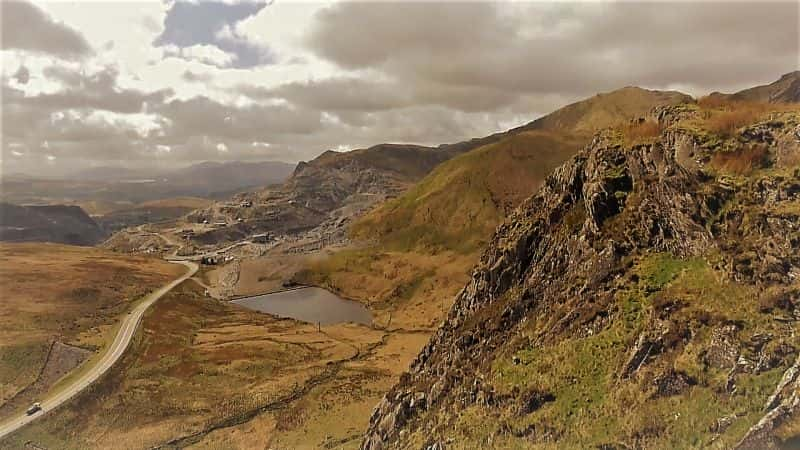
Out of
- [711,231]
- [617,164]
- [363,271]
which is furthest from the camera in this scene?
[363,271]

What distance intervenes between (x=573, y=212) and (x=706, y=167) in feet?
41.2

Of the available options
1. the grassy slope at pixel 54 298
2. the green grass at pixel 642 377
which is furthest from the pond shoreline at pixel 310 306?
the green grass at pixel 642 377

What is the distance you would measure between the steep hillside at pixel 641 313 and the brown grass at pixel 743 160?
10 centimetres

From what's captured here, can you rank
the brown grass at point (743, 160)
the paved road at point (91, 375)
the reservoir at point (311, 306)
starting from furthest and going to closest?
1. the reservoir at point (311, 306)
2. the paved road at point (91, 375)
3. the brown grass at point (743, 160)

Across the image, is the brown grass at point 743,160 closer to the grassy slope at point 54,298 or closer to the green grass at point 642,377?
the green grass at point 642,377

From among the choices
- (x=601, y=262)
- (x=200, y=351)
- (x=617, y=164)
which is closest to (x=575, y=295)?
(x=601, y=262)

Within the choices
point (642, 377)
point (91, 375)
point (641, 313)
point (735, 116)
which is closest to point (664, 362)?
point (642, 377)

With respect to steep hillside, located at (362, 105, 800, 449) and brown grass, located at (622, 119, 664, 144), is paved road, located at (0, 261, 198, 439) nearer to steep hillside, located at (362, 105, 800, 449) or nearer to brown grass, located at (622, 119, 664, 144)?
steep hillside, located at (362, 105, 800, 449)

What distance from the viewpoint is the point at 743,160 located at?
36625 mm

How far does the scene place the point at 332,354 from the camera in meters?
97.6

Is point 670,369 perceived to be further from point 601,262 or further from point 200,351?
point 200,351

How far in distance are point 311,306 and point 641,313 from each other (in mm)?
131254

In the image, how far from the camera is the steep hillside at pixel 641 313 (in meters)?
27.9

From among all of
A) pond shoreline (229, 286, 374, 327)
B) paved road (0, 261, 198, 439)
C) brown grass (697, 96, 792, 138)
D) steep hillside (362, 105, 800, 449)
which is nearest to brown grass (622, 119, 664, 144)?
steep hillside (362, 105, 800, 449)
